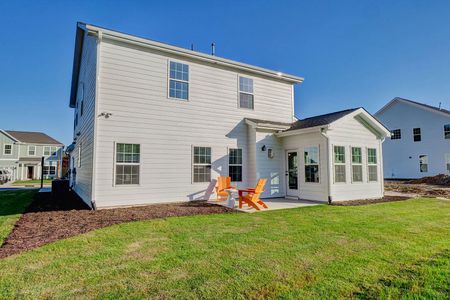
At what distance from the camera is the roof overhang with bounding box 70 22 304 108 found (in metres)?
7.89

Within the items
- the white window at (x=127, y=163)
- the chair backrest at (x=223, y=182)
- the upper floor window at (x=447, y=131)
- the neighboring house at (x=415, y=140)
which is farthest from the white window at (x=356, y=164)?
the upper floor window at (x=447, y=131)

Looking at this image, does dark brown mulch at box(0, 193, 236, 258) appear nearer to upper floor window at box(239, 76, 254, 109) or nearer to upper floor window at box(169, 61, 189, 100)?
upper floor window at box(169, 61, 189, 100)

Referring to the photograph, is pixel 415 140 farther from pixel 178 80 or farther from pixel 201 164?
pixel 178 80

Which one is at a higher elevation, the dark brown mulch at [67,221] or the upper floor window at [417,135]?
the upper floor window at [417,135]

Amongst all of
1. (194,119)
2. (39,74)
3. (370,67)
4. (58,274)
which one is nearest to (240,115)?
(194,119)

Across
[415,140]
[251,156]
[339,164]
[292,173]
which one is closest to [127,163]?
[251,156]

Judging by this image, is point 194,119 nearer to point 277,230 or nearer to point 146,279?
point 277,230

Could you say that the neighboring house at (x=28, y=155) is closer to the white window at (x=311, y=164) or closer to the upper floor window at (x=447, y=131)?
the white window at (x=311, y=164)

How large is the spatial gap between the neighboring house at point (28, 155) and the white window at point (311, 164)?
31209 millimetres

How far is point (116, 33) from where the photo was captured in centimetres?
798

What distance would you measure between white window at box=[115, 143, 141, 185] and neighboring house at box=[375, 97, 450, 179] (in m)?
26.2

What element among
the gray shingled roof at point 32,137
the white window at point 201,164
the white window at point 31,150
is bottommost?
the white window at point 201,164

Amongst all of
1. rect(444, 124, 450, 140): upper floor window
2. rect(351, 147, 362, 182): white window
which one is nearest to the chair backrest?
rect(351, 147, 362, 182): white window

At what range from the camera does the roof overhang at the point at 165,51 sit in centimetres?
789
